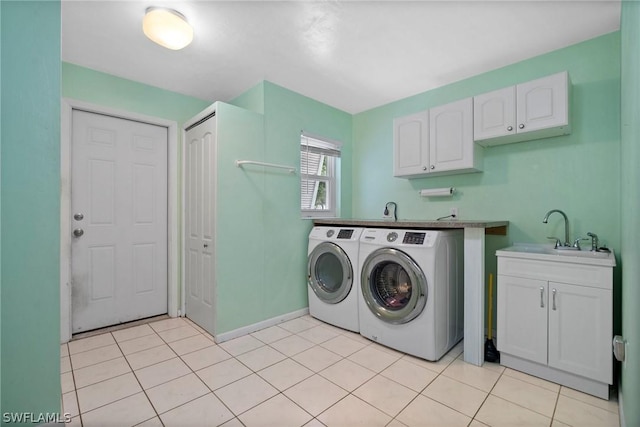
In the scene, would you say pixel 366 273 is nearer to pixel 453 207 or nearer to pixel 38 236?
pixel 453 207

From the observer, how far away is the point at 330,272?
2818 mm

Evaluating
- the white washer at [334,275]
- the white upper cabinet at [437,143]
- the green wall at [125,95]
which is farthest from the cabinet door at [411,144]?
the green wall at [125,95]

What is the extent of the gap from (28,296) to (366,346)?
6.83 ft

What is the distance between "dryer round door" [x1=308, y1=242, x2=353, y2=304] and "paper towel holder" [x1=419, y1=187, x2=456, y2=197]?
1.08 m

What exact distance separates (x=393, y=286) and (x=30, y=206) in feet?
7.30

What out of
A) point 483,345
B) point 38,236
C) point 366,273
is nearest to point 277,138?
point 366,273

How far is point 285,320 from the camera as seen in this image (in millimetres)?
2814

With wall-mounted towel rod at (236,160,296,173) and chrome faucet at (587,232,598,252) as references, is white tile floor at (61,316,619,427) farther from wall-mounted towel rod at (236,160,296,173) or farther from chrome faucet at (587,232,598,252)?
wall-mounted towel rod at (236,160,296,173)

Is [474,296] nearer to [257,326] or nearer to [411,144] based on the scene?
[411,144]

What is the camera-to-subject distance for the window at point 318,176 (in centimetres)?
316

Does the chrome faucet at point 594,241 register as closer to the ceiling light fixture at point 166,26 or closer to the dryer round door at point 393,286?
the dryer round door at point 393,286

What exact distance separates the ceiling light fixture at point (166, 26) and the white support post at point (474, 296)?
2.38m

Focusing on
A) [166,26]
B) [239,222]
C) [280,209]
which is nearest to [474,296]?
[280,209]

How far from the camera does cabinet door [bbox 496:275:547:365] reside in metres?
1.77
